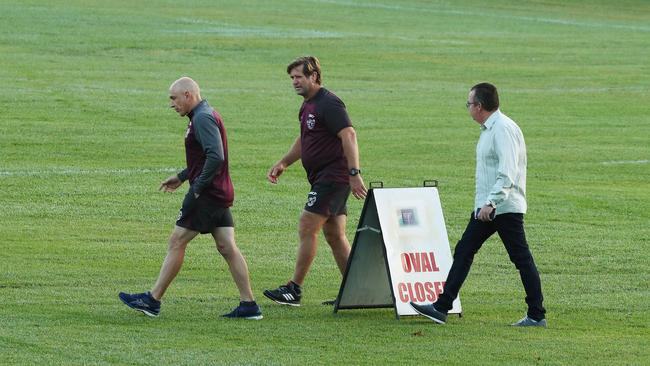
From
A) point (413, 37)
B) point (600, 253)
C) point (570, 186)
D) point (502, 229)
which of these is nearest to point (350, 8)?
point (413, 37)

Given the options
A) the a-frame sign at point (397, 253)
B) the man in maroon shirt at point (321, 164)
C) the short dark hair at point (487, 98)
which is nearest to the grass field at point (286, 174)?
the a-frame sign at point (397, 253)

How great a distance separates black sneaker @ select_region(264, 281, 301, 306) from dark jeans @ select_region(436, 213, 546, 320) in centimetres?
143

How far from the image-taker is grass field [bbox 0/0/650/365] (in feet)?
37.8

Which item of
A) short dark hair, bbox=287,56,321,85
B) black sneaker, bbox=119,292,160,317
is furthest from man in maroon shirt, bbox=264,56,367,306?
black sneaker, bbox=119,292,160,317

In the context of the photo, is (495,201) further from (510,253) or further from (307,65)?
(307,65)

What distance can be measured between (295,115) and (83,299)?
16023 mm

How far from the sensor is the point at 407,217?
1257 cm

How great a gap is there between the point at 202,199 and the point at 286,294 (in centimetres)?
123

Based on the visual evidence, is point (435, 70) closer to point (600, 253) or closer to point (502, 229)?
point (600, 253)

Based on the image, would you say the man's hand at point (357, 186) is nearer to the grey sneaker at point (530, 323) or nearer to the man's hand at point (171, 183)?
the man's hand at point (171, 183)

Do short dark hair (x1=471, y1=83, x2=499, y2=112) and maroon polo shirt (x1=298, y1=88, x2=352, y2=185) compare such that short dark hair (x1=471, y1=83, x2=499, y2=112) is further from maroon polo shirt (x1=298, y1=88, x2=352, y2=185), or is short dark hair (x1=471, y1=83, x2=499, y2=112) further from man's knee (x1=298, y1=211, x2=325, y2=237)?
man's knee (x1=298, y1=211, x2=325, y2=237)

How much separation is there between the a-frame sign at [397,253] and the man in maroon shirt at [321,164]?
255mm

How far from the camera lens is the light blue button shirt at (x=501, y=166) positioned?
11.5m

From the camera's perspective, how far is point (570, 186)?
21.0 meters
